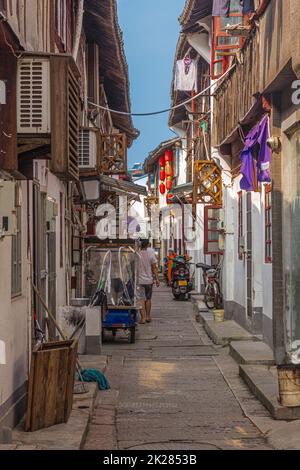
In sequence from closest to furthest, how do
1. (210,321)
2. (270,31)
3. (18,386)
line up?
(18,386), (270,31), (210,321)

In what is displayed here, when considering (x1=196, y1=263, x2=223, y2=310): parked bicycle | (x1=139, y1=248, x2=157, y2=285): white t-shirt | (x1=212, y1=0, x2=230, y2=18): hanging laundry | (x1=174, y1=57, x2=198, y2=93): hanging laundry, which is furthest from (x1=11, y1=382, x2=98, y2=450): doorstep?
(x1=174, y1=57, x2=198, y2=93): hanging laundry

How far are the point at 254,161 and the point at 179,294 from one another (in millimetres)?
15407

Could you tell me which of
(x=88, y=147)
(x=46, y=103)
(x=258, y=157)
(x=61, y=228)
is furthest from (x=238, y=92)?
(x=46, y=103)

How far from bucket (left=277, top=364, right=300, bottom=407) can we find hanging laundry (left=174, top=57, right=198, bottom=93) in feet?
63.0

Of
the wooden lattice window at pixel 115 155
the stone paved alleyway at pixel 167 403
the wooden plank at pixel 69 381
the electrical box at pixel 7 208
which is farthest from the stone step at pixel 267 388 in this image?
the wooden lattice window at pixel 115 155

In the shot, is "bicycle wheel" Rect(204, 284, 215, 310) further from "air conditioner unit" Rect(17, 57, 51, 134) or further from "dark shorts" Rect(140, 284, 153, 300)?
"air conditioner unit" Rect(17, 57, 51, 134)

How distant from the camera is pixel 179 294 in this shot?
2875 cm

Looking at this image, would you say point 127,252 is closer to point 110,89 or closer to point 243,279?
point 243,279

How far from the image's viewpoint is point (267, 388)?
1033cm

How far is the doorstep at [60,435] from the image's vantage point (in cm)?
756

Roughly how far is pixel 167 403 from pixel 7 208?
418cm

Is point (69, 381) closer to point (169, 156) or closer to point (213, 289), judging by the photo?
point (213, 289)

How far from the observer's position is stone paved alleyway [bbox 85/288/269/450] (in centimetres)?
848
